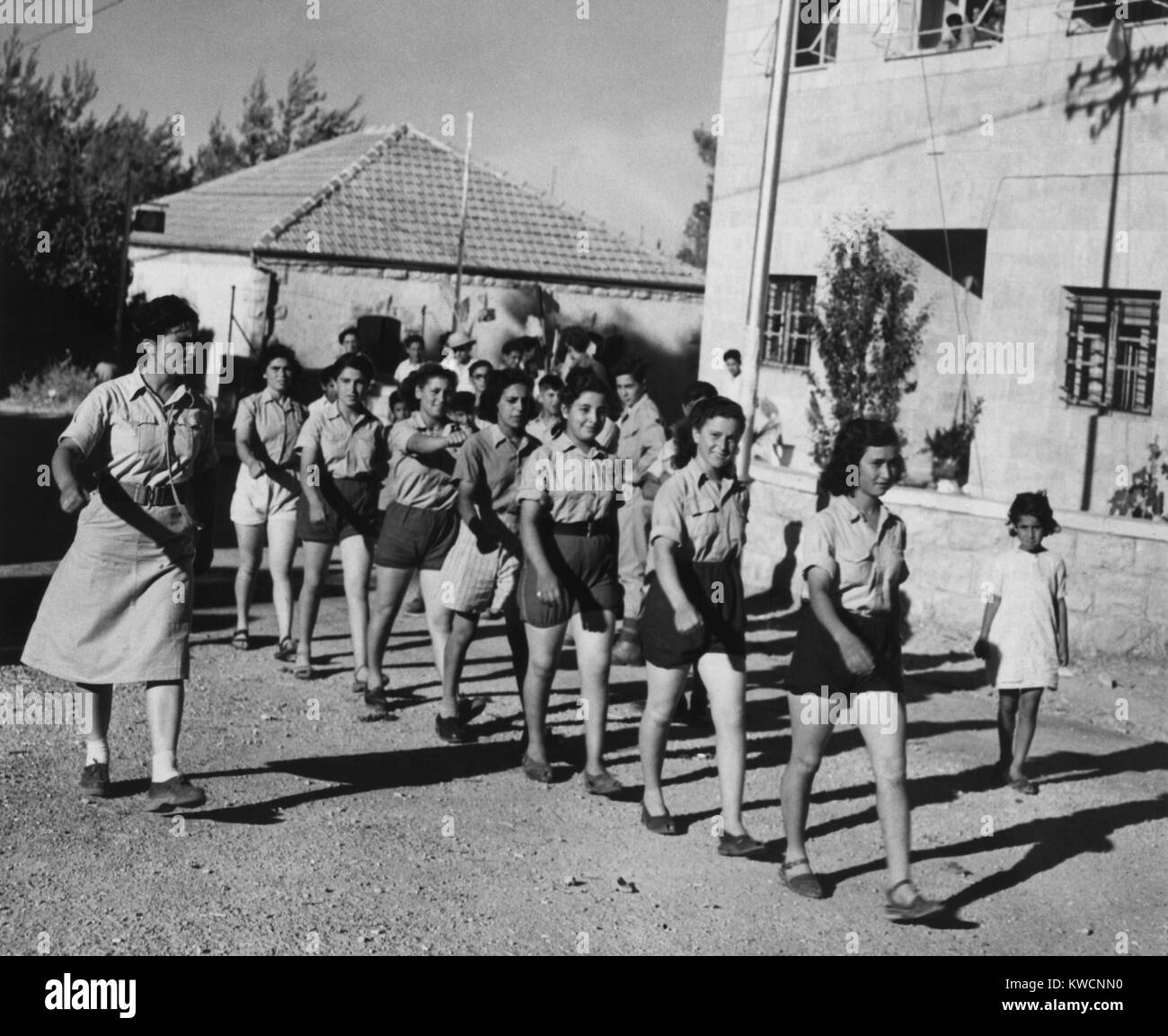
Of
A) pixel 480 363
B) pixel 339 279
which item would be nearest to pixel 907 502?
pixel 480 363

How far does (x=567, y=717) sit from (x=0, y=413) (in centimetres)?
2019

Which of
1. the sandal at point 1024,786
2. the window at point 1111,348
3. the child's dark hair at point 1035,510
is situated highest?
the window at point 1111,348

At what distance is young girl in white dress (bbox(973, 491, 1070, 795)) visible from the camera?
760cm

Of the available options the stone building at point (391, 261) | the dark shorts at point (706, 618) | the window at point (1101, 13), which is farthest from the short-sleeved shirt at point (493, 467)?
the stone building at point (391, 261)

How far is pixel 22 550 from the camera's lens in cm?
1266

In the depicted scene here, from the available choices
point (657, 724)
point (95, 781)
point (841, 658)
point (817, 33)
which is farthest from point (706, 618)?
point (817, 33)

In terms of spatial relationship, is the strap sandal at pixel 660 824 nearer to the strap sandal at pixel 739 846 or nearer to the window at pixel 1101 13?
the strap sandal at pixel 739 846

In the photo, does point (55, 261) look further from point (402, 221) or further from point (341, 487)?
point (341, 487)

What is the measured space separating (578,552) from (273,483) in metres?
3.20

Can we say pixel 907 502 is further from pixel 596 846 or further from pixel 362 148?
pixel 362 148

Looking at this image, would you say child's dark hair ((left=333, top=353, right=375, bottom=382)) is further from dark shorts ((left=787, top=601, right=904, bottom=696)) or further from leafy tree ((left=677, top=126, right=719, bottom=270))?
leafy tree ((left=677, top=126, right=719, bottom=270))

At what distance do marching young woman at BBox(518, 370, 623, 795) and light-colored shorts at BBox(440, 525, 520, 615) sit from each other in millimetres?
775

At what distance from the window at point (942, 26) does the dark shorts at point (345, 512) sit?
9.82 m

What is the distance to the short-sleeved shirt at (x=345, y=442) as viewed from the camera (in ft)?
29.3
